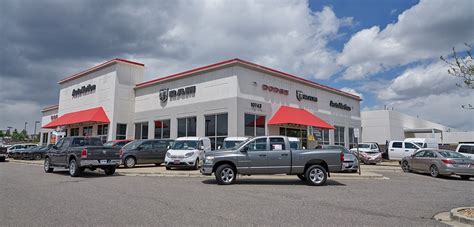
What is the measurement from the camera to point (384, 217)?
773 centimetres

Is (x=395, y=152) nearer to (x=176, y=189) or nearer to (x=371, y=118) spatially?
(x=176, y=189)

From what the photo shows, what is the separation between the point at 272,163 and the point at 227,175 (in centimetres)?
167

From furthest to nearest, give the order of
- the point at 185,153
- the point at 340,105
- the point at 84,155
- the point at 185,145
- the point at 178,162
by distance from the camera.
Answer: the point at 340,105, the point at 185,145, the point at 185,153, the point at 178,162, the point at 84,155

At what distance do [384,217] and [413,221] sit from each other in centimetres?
55

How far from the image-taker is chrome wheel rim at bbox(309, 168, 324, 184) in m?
13.4

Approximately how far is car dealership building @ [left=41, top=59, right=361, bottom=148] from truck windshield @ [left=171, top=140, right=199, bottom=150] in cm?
512

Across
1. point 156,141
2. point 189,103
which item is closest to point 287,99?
point 189,103

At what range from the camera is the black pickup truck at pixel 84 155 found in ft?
53.3

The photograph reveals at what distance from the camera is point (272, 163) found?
44.1 ft

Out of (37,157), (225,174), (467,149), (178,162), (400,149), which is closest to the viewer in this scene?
(225,174)

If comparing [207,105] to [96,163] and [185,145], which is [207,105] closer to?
[185,145]

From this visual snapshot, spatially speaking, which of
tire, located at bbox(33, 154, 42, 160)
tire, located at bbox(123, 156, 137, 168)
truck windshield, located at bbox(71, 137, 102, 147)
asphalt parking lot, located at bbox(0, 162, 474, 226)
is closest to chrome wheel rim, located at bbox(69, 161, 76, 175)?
truck windshield, located at bbox(71, 137, 102, 147)

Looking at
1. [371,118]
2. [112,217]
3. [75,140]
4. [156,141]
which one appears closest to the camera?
[112,217]

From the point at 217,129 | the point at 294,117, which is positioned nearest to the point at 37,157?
the point at 217,129
